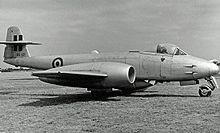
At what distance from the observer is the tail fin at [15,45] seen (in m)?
15.6

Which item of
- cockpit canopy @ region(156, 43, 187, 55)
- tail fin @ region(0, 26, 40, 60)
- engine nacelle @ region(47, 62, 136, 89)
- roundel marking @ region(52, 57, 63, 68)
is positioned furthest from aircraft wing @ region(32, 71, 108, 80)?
tail fin @ region(0, 26, 40, 60)

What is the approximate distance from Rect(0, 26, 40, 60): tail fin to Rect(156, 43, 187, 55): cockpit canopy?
7612 mm

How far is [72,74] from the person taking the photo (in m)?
9.91

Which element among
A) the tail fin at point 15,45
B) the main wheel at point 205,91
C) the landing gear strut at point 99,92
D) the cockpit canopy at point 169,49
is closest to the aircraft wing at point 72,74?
the landing gear strut at point 99,92

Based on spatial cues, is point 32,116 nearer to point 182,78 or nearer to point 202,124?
point 202,124

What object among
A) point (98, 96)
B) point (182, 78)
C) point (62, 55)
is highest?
point (62, 55)

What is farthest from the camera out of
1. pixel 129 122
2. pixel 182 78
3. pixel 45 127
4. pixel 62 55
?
pixel 62 55

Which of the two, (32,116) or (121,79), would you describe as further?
(121,79)

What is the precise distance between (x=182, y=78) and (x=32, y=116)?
624 centimetres

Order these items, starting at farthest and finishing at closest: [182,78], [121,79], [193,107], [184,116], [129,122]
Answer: [182,78] < [121,79] < [193,107] < [184,116] < [129,122]

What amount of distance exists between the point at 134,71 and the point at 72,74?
7.95 ft

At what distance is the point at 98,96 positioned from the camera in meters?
11.6

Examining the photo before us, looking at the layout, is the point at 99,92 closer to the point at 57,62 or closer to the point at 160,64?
the point at 160,64

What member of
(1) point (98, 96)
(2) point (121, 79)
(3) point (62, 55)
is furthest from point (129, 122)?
(3) point (62, 55)
